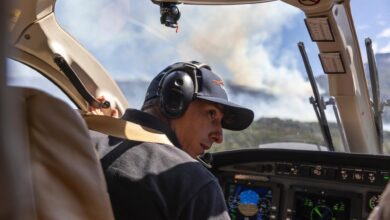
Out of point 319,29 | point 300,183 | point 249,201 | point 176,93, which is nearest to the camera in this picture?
point 176,93

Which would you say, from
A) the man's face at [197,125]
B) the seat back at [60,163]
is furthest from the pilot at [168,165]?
the seat back at [60,163]

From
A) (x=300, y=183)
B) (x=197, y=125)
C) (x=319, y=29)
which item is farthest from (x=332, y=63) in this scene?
(x=197, y=125)

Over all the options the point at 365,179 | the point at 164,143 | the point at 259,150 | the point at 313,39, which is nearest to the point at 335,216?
the point at 365,179

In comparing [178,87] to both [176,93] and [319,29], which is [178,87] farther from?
[319,29]

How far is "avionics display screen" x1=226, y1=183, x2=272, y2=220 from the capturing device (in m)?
3.08

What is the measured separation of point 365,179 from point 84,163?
2371mm

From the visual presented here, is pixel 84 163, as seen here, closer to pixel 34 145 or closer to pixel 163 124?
pixel 34 145

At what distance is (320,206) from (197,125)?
1.22 metres

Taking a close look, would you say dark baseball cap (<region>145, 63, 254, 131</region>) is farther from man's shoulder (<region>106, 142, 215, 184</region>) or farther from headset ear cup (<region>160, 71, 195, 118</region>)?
man's shoulder (<region>106, 142, 215, 184</region>)

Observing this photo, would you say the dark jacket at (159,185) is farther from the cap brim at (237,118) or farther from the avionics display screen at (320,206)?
the avionics display screen at (320,206)

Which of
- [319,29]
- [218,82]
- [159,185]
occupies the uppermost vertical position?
[319,29]

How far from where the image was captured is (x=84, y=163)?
0.64 m

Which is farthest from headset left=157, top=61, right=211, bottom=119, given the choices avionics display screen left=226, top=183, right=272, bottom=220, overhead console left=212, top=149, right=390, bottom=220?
avionics display screen left=226, top=183, right=272, bottom=220

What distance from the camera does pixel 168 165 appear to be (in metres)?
1.46
